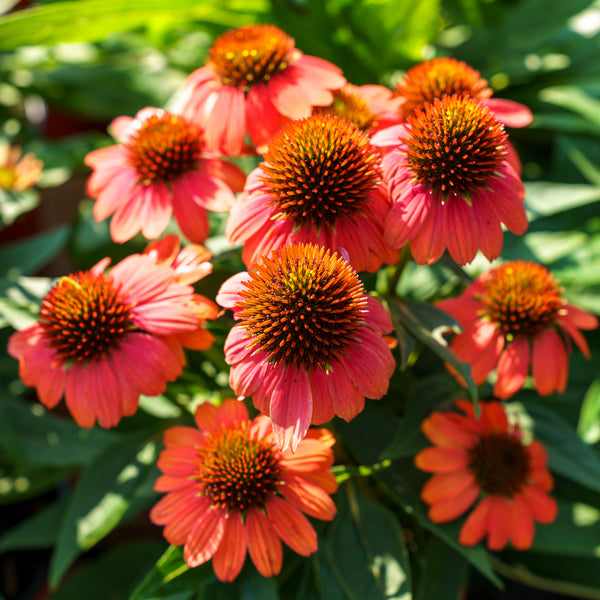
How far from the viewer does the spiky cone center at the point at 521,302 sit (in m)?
0.65

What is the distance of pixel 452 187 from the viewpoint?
547mm

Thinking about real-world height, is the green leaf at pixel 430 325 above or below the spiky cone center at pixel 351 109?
below

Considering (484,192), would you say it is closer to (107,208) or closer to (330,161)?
(330,161)

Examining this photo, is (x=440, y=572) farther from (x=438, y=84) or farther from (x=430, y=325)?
(x=438, y=84)

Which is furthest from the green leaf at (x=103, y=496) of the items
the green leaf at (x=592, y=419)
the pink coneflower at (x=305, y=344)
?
the green leaf at (x=592, y=419)

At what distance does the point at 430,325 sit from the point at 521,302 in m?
0.11

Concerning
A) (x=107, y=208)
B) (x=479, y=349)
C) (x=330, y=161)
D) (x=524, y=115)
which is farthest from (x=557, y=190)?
(x=107, y=208)

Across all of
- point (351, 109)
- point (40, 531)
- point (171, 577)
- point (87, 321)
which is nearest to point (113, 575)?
point (40, 531)

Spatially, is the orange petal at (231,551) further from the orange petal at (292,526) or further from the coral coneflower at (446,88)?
the coral coneflower at (446,88)

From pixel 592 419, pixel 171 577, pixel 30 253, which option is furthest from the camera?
A: pixel 30 253

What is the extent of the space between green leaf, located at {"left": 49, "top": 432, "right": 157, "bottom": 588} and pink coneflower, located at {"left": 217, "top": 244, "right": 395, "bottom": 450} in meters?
0.31

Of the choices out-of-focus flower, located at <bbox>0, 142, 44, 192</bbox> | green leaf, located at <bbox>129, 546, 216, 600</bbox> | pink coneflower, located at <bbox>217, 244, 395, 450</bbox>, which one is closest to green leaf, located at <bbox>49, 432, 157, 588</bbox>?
green leaf, located at <bbox>129, 546, 216, 600</bbox>

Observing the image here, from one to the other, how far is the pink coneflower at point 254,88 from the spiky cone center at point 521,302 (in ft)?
0.89

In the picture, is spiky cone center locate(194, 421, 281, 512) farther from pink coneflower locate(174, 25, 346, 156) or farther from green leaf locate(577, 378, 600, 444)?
green leaf locate(577, 378, 600, 444)
